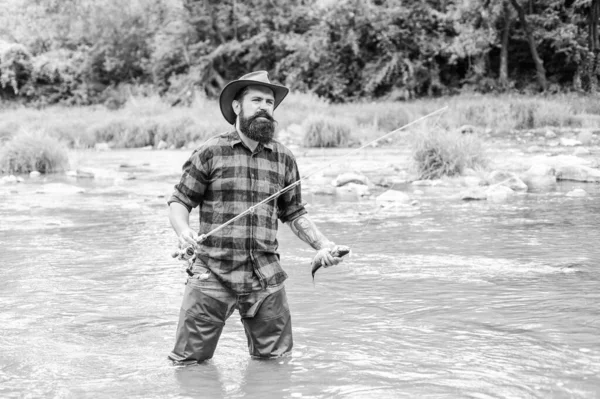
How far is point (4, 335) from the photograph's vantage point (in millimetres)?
4719

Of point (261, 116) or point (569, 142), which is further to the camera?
point (569, 142)

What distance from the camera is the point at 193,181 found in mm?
3711

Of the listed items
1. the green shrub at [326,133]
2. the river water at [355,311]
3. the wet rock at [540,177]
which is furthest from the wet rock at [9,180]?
the wet rock at [540,177]

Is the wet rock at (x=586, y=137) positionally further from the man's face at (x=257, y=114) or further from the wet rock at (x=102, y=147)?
the man's face at (x=257, y=114)

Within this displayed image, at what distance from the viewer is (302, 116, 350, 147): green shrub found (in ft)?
62.3

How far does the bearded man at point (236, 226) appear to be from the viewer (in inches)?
144

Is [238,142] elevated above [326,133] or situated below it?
above

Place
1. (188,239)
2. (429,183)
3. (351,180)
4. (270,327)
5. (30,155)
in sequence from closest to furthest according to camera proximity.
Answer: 1. (188,239)
2. (270,327)
3. (429,183)
4. (351,180)
5. (30,155)

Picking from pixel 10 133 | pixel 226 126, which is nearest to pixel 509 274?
pixel 226 126

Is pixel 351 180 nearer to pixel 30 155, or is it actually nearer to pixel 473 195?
pixel 473 195

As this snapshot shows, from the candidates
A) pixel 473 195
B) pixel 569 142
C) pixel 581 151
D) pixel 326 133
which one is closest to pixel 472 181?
pixel 473 195

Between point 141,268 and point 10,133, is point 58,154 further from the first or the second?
point 141,268

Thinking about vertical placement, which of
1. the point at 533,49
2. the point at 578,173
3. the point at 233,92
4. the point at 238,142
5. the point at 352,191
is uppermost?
the point at 533,49

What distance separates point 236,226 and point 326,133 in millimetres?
15374
